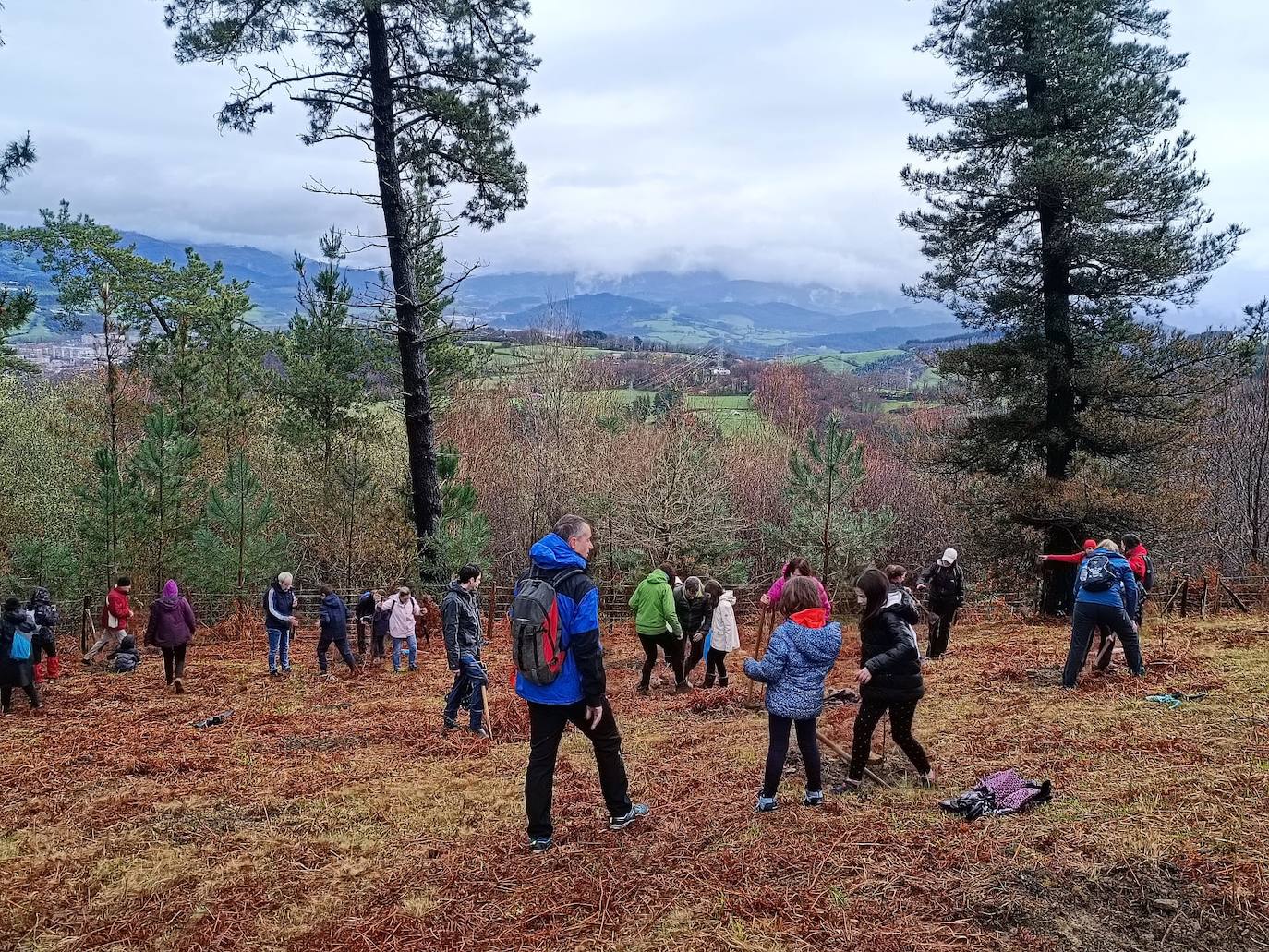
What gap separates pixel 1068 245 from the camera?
15.9 meters

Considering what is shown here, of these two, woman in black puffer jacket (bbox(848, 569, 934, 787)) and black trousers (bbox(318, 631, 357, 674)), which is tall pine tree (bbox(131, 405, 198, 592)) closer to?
black trousers (bbox(318, 631, 357, 674))

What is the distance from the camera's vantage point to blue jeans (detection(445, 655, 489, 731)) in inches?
347

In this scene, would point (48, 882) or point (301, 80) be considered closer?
point (48, 882)

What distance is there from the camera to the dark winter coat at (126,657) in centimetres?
1276

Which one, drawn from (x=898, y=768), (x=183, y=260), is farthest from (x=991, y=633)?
(x=183, y=260)

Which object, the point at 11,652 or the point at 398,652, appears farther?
the point at 398,652

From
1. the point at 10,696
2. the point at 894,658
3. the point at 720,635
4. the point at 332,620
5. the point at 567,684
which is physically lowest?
the point at 10,696

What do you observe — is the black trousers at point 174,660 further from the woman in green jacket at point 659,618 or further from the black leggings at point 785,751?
the black leggings at point 785,751

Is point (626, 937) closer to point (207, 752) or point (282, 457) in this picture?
point (207, 752)

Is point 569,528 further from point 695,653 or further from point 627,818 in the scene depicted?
point 695,653

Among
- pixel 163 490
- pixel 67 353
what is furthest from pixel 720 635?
pixel 67 353

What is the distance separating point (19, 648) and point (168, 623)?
1687mm

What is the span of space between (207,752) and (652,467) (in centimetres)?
1926

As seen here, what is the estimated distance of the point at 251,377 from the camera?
954 inches
